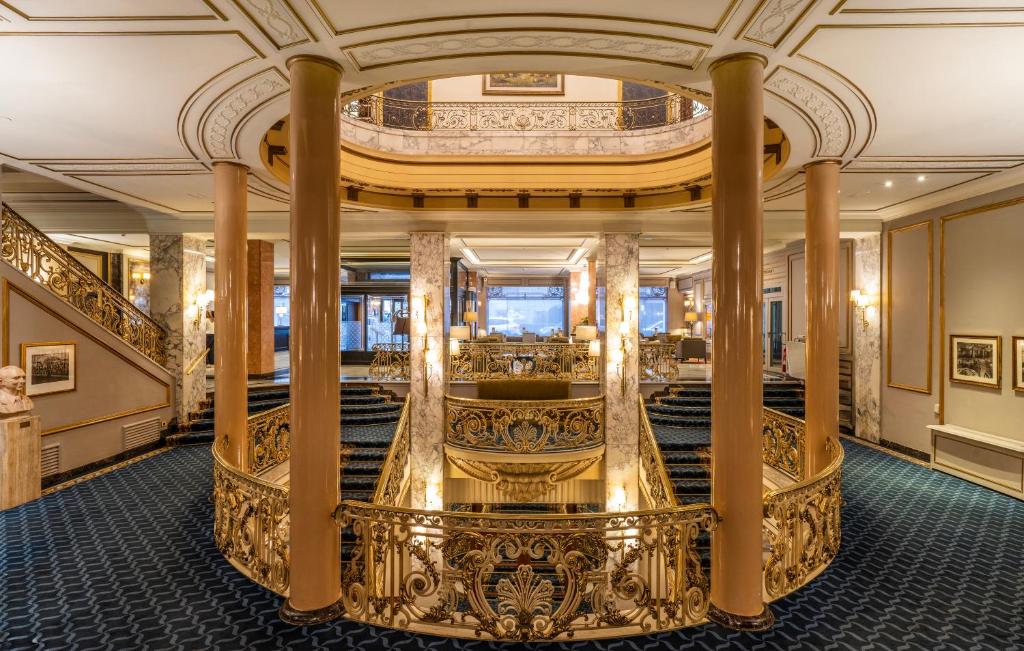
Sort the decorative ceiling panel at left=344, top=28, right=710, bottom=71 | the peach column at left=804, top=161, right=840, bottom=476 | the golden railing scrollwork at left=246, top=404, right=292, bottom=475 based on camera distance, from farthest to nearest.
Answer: the golden railing scrollwork at left=246, top=404, right=292, bottom=475, the peach column at left=804, top=161, right=840, bottom=476, the decorative ceiling panel at left=344, top=28, right=710, bottom=71

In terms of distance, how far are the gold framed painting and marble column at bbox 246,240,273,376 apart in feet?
21.7

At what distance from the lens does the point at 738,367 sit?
3293 millimetres

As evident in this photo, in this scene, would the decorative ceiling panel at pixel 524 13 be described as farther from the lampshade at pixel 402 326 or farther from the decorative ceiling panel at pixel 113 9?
the lampshade at pixel 402 326

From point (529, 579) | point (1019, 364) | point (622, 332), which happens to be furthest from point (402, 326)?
point (1019, 364)

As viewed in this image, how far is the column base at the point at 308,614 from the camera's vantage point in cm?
322

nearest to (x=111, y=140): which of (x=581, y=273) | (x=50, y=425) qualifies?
(x=50, y=425)

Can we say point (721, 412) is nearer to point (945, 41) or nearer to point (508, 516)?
point (508, 516)

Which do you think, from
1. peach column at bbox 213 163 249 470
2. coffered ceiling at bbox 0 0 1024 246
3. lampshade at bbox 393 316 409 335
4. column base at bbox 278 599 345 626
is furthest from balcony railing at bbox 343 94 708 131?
column base at bbox 278 599 345 626

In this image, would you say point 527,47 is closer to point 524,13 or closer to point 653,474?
point 524,13

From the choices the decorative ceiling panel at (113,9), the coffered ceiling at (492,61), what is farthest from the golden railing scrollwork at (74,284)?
the decorative ceiling panel at (113,9)

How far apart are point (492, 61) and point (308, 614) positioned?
13.4ft

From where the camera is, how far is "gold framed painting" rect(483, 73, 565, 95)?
8.81 metres

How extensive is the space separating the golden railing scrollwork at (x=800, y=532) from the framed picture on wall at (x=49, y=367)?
8.67 meters

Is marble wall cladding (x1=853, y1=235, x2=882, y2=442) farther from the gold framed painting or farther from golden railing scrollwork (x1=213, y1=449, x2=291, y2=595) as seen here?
golden railing scrollwork (x1=213, y1=449, x2=291, y2=595)
